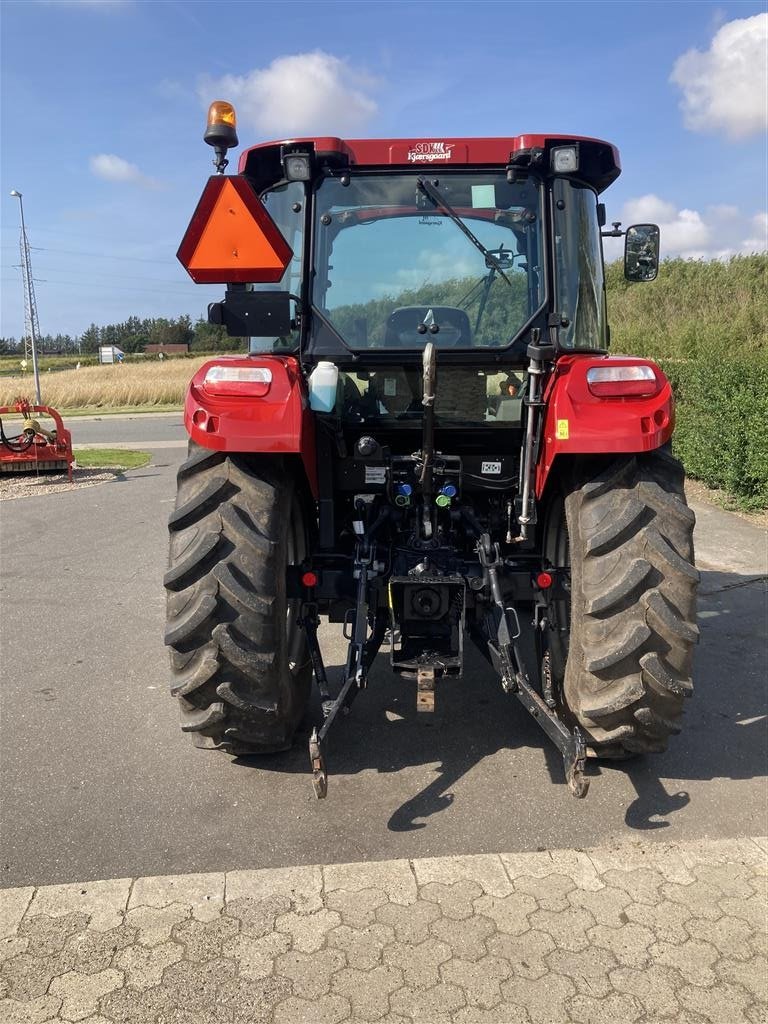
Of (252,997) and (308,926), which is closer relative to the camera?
(252,997)


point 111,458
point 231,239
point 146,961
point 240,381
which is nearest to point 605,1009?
point 146,961

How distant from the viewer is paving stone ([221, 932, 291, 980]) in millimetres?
2361

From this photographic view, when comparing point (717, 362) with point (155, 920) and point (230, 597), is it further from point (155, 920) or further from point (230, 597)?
point (155, 920)

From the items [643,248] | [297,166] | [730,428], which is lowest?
[730,428]

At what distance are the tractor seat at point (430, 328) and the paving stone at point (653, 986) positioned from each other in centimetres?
243

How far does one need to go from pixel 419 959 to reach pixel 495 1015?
0.95 feet

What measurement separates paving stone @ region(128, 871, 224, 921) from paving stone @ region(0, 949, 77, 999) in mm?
274

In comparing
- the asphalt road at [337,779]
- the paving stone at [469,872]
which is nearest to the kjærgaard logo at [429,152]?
the asphalt road at [337,779]

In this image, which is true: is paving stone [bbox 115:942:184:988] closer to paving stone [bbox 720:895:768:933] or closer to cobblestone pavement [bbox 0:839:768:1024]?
cobblestone pavement [bbox 0:839:768:1024]

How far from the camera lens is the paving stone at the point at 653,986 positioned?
2.21 m

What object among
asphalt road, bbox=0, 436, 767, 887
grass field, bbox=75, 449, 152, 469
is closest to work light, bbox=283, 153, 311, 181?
asphalt road, bbox=0, 436, 767, 887

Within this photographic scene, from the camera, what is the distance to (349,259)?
3.64 meters

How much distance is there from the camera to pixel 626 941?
2.46 metres

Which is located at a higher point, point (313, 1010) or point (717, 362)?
point (717, 362)
